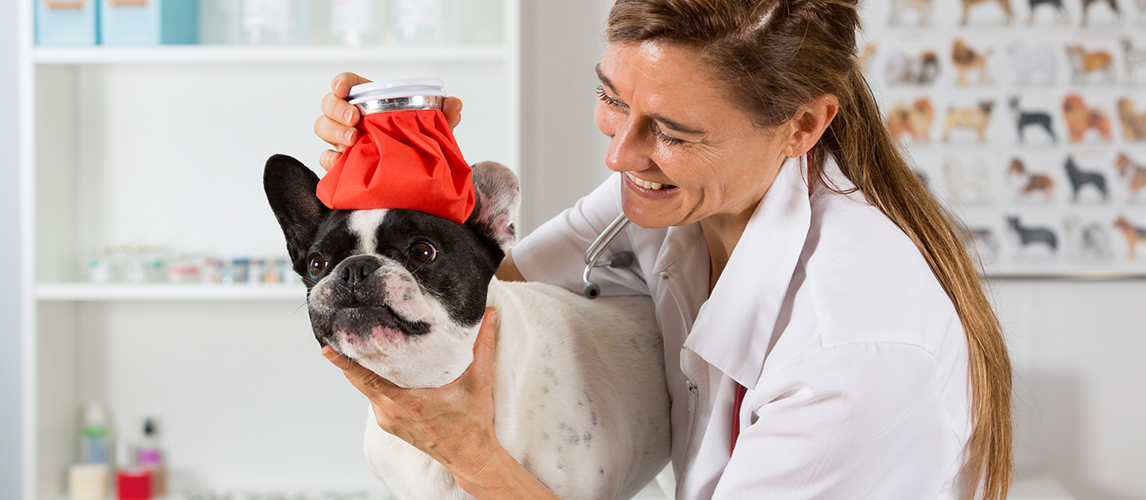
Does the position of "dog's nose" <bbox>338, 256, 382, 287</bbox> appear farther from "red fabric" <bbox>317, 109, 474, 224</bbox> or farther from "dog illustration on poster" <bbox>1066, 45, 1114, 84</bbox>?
"dog illustration on poster" <bbox>1066, 45, 1114, 84</bbox>

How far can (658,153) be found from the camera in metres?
0.87

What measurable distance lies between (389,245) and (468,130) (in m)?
1.28

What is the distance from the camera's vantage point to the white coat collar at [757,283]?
907mm

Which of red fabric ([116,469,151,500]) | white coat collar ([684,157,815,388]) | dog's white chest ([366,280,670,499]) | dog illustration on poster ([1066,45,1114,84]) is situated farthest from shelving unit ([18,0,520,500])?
dog illustration on poster ([1066,45,1114,84])

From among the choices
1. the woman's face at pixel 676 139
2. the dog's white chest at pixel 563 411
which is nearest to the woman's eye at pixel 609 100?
the woman's face at pixel 676 139

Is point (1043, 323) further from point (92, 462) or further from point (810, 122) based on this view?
point (92, 462)

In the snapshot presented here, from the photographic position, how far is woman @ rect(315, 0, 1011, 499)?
2.60 feet

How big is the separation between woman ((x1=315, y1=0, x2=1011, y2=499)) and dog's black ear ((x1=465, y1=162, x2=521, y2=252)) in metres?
0.08

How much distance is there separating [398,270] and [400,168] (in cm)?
11

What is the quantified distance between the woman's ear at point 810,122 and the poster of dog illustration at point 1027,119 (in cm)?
138

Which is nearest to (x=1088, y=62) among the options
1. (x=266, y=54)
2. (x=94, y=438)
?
(x=266, y=54)

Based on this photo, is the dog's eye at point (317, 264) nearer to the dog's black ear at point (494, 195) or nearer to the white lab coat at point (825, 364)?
the dog's black ear at point (494, 195)

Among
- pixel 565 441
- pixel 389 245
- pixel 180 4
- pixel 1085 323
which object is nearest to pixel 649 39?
pixel 389 245

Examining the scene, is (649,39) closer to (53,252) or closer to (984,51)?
(984,51)
